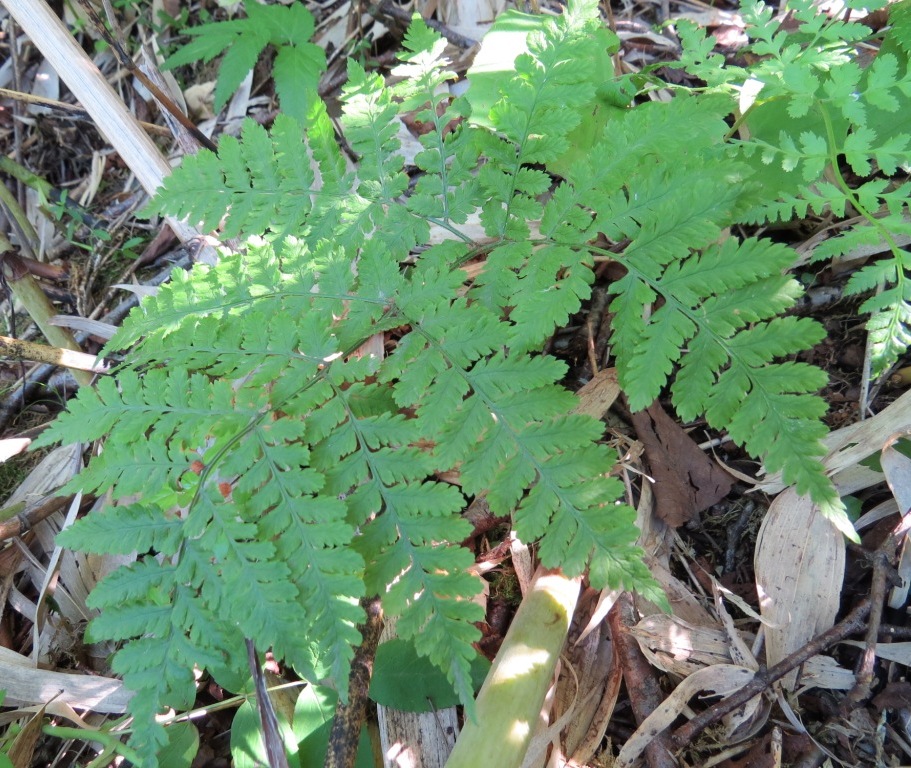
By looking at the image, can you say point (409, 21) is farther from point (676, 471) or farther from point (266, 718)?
point (266, 718)

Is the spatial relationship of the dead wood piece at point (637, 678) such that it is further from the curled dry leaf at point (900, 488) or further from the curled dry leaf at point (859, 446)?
the curled dry leaf at point (900, 488)

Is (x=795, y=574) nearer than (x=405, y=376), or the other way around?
(x=405, y=376)

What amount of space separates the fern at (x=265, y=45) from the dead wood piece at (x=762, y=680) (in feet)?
9.61

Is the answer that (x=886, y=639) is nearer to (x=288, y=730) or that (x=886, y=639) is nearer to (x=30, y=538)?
(x=288, y=730)

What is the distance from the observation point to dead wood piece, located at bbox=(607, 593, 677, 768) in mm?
1938

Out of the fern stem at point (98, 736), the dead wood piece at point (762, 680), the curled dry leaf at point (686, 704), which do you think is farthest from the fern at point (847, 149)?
the fern stem at point (98, 736)

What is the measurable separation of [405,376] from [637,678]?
1.20 meters

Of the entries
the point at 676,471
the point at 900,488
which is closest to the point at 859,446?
the point at 900,488

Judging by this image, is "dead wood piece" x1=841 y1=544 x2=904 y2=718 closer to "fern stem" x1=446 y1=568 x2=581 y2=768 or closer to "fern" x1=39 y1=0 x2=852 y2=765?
"fern" x1=39 y1=0 x2=852 y2=765

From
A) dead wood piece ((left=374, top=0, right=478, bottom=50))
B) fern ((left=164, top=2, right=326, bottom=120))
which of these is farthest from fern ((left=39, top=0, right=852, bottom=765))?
dead wood piece ((left=374, top=0, right=478, bottom=50))

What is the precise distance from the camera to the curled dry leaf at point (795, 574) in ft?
6.65

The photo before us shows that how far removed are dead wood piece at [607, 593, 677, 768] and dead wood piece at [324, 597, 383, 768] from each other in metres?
0.78

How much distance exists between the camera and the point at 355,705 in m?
1.92

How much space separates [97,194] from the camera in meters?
3.68
